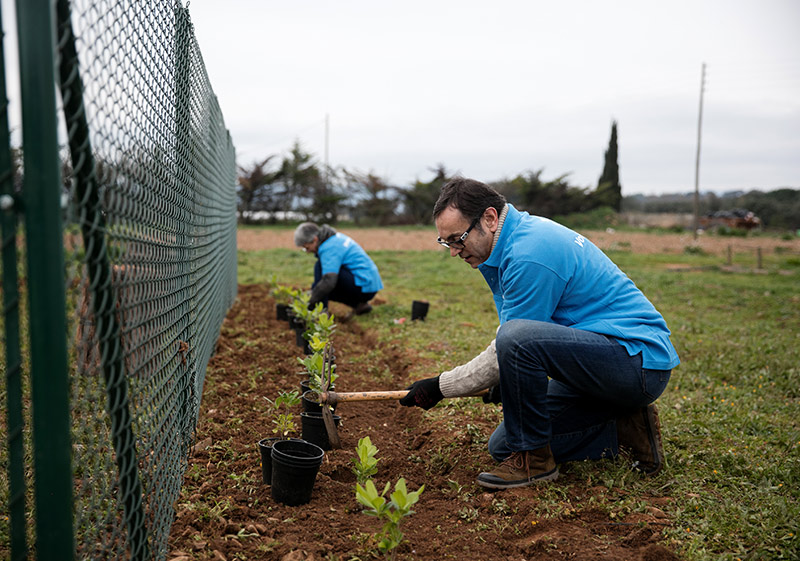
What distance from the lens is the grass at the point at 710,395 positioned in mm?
2719

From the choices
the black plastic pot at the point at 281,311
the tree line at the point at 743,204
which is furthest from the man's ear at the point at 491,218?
the tree line at the point at 743,204

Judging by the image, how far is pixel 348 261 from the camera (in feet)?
24.7

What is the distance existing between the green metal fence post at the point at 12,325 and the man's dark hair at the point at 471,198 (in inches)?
79.8

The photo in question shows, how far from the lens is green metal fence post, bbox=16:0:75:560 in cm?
134

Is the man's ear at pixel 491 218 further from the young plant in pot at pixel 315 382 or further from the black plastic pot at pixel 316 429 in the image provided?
the black plastic pot at pixel 316 429

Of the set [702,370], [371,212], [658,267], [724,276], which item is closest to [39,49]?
[702,370]

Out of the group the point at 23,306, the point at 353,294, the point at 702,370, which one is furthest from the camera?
the point at 353,294

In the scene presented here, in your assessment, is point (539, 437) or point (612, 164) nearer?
point (539, 437)

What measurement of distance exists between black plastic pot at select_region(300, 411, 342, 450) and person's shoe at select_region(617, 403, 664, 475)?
1626mm

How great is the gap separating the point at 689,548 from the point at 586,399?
0.97 m

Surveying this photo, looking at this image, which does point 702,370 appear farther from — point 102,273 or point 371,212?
point 371,212

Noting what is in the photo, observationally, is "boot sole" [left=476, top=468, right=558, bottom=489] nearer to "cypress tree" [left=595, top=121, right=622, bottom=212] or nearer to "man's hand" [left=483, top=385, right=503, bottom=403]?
"man's hand" [left=483, top=385, right=503, bottom=403]

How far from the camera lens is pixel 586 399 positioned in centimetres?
333

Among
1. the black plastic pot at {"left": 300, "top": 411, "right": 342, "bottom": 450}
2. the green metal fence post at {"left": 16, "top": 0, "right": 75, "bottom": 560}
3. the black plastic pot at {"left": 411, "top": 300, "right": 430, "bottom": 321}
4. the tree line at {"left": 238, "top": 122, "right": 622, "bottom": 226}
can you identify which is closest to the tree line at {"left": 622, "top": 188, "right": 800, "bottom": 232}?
the tree line at {"left": 238, "top": 122, "right": 622, "bottom": 226}
